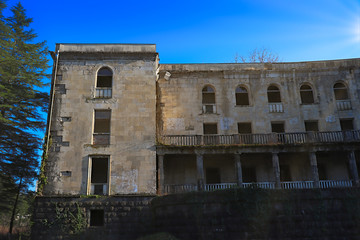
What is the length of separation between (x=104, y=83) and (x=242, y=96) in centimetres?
1098

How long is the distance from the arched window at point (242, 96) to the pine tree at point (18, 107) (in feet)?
50.7

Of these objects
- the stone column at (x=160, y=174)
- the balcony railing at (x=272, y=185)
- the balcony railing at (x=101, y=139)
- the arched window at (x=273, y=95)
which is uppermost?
the arched window at (x=273, y=95)

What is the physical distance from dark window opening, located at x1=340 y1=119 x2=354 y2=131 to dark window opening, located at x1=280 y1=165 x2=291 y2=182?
548 cm

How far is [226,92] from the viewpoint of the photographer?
26750 millimetres

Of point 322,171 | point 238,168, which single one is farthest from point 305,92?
point 238,168

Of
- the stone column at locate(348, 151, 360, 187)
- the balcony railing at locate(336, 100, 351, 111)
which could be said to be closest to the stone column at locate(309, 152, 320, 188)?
the stone column at locate(348, 151, 360, 187)

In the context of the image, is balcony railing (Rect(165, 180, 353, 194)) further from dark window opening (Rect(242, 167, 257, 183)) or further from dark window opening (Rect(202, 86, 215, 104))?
dark window opening (Rect(202, 86, 215, 104))

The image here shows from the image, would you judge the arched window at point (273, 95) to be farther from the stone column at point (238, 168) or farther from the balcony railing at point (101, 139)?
the balcony railing at point (101, 139)

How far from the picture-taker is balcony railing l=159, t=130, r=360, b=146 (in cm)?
2389

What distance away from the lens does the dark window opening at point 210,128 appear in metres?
26.2

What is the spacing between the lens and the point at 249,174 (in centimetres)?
2555

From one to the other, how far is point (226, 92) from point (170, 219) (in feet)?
37.4

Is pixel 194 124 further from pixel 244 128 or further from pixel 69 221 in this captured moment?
pixel 69 221

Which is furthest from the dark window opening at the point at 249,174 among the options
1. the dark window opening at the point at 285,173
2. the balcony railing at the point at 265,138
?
the balcony railing at the point at 265,138
